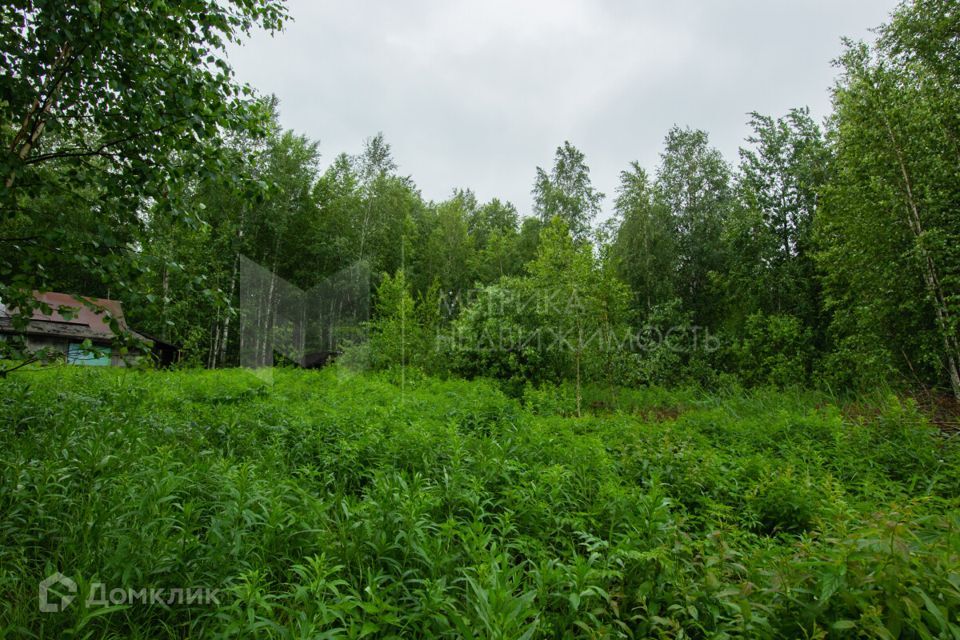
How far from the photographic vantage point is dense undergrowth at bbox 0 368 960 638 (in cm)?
175

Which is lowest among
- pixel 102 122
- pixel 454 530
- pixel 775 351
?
pixel 454 530

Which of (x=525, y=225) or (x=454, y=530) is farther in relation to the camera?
(x=525, y=225)

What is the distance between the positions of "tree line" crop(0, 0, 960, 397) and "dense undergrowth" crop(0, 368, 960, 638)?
3.89ft

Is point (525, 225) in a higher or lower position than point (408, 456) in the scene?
higher

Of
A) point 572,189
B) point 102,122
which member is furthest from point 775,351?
point 102,122

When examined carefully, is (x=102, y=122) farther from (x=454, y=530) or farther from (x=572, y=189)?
(x=572, y=189)

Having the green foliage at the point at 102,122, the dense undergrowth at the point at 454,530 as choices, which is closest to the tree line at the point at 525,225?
the green foliage at the point at 102,122

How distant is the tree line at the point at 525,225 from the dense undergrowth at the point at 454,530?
119 centimetres

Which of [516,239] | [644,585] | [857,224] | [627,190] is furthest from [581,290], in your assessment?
[516,239]

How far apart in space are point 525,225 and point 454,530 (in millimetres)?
25863

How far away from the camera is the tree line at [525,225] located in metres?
2.52

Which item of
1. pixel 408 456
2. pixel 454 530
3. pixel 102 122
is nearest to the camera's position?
pixel 454 530

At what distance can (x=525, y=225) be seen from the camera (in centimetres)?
2705

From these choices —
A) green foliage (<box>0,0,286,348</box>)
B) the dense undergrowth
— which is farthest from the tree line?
the dense undergrowth
